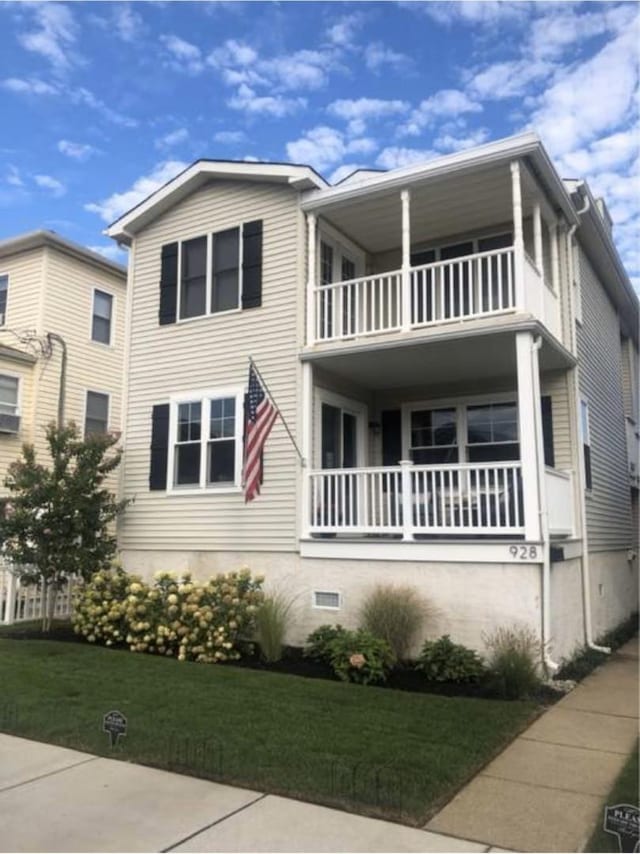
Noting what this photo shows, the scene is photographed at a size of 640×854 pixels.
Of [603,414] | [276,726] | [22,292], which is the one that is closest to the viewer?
[276,726]

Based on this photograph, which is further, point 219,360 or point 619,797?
point 219,360

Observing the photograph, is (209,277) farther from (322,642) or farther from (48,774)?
(48,774)

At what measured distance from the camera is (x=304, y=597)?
34.0ft

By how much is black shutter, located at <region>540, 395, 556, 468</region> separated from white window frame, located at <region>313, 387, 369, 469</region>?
3.20 m

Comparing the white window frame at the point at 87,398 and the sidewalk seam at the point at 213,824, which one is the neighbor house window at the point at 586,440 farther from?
the white window frame at the point at 87,398

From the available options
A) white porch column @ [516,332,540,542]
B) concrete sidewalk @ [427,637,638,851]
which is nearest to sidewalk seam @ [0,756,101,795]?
concrete sidewalk @ [427,637,638,851]

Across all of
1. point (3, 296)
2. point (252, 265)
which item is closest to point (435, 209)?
point (252, 265)

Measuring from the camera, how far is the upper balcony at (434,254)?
9797 millimetres

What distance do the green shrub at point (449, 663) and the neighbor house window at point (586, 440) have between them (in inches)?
163

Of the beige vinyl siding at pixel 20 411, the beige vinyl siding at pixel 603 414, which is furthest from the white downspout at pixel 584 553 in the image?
the beige vinyl siding at pixel 20 411

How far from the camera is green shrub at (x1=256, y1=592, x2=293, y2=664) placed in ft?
31.0

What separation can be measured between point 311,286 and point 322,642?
5.41 m

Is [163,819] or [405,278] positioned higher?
[405,278]

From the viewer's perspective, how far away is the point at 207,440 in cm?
1184
